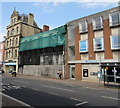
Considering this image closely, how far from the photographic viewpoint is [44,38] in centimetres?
2789

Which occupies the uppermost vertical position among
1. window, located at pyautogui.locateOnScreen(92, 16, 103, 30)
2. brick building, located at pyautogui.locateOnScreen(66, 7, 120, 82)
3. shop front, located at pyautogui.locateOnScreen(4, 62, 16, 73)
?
window, located at pyautogui.locateOnScreen(92, 16, 103, 30)

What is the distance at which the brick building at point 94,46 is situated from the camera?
1739cm

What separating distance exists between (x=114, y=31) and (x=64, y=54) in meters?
9.60

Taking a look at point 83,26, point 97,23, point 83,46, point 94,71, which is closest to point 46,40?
point 83,26

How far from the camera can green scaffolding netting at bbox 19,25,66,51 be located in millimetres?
24500

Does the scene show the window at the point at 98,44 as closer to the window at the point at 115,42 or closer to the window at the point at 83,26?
the window at the point at 115,42

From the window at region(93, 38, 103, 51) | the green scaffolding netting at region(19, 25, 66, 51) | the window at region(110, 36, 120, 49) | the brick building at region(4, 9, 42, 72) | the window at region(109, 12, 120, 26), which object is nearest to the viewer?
the window at region(110, 36, 120, 49)

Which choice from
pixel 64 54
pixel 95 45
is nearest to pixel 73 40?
pixel 64 54

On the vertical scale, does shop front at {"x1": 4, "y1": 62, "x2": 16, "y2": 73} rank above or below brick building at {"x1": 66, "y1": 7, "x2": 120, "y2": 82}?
below

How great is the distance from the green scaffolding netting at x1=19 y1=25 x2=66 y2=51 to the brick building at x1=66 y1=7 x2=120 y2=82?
1.66 metres

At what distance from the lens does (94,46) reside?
758 inches

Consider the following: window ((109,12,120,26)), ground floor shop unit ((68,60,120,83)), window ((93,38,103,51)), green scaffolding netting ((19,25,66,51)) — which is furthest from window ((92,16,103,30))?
green scaffolding netting ((19,25,66,51))

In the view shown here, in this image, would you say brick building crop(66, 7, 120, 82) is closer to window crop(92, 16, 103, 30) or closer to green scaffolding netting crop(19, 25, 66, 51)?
window crop(92, 16, 103, 30)

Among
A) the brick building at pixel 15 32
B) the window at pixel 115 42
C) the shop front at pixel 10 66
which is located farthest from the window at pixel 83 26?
the shop front at pixel 10 66
